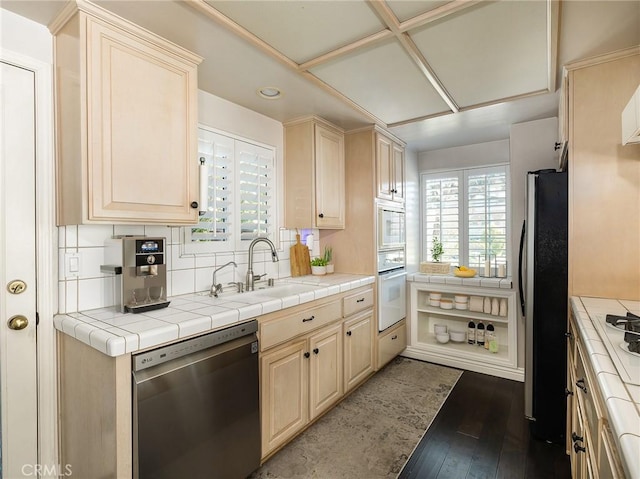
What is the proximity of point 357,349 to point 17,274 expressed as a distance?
7.40ft

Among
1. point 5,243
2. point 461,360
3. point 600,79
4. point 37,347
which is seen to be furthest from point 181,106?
point 461,360

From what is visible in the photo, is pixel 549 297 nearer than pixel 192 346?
No

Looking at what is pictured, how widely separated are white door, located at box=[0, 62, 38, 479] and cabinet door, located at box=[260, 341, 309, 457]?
1.09m

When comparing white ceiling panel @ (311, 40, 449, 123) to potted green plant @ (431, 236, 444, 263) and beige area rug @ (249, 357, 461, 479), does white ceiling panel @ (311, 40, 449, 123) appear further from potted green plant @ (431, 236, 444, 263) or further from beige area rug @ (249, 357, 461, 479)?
beige area rug @ (249, 357, 461, 479)

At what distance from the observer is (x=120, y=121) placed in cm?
154

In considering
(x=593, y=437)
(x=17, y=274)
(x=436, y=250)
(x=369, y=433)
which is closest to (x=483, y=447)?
(x=369, y=433)

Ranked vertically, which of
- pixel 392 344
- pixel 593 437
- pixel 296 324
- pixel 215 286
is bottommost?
pixel 392 344

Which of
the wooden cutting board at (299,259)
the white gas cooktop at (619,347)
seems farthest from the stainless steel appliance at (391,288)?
the white gas cooktop at (619,347)

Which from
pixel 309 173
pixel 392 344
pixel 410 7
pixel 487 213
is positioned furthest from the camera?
pixel 487 213

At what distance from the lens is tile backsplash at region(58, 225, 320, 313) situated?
64.9 inches

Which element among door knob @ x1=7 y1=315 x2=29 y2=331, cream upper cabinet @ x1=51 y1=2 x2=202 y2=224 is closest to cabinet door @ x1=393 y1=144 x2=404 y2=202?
cream upper cabinet @ x1=51 y1=2 x2=202 y2=224

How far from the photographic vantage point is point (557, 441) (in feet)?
6.97

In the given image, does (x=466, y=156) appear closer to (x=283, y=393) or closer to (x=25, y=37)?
(x=283, y=393)

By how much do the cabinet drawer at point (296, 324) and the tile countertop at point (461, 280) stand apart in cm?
138
